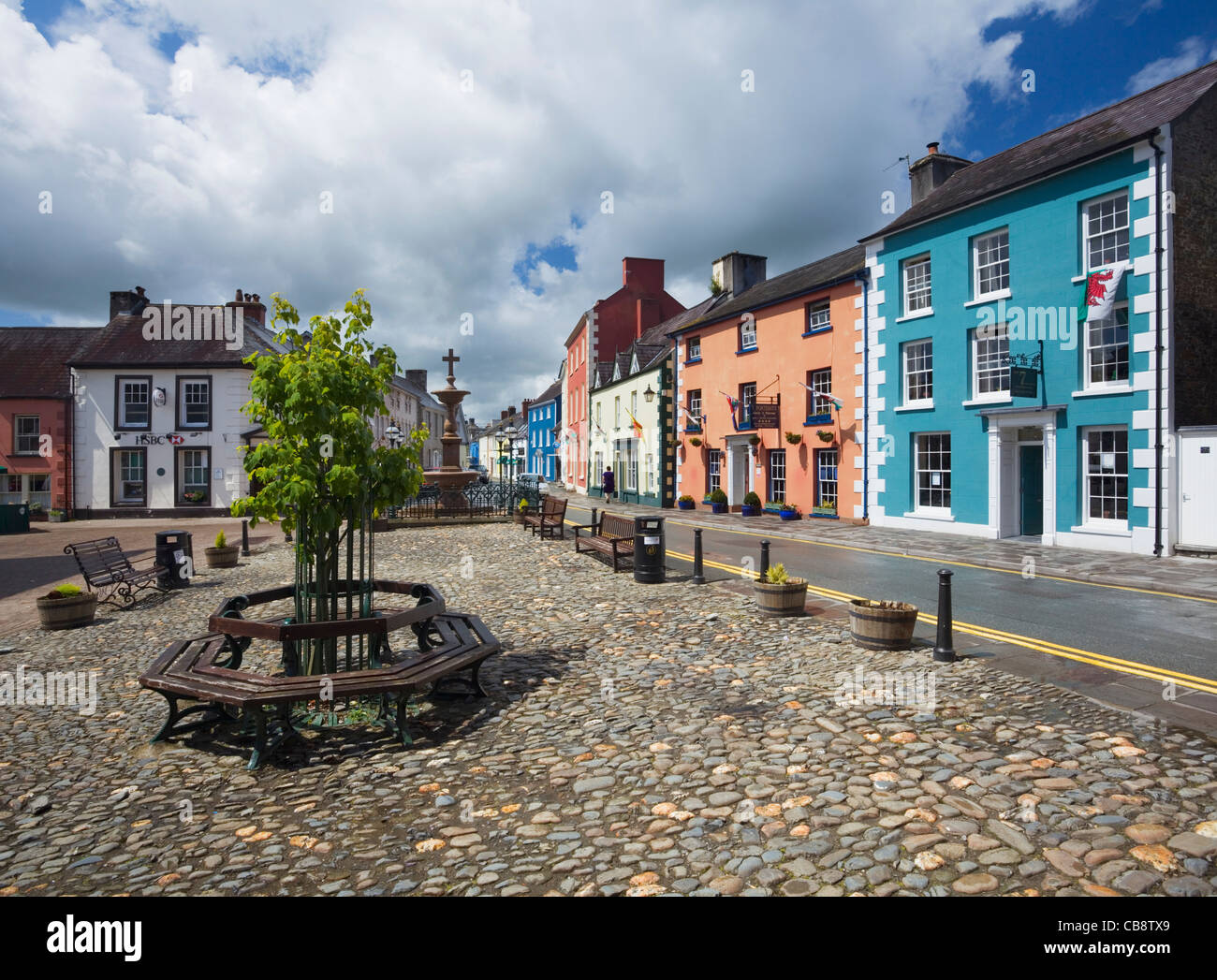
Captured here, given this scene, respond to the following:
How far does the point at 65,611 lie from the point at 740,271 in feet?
97.6

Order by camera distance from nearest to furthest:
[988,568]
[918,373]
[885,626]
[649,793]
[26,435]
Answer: [649,793] < [885,626] < [988,568] < [918,373] < [26,435]

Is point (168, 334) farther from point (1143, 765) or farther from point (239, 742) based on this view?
point (1143, 765)

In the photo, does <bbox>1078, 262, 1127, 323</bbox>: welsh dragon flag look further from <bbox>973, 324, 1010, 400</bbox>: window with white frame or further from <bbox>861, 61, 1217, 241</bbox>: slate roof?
<bbox>861, 61, 1217, 241</bbox>: slate roof

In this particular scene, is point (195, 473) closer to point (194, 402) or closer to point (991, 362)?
point (194, 402)

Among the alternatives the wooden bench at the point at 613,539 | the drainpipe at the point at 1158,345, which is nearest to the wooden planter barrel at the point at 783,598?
the wooden bench at the point at 613,539

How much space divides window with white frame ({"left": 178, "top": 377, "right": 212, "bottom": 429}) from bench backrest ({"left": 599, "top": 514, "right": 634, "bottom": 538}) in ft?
76.7

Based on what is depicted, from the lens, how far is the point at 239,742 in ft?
17.3

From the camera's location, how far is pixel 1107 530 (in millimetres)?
15156

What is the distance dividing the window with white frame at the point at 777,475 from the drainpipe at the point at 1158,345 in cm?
1201

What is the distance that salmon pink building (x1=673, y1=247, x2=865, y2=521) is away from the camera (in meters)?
22.3

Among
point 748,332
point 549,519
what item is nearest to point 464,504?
point 549,519
